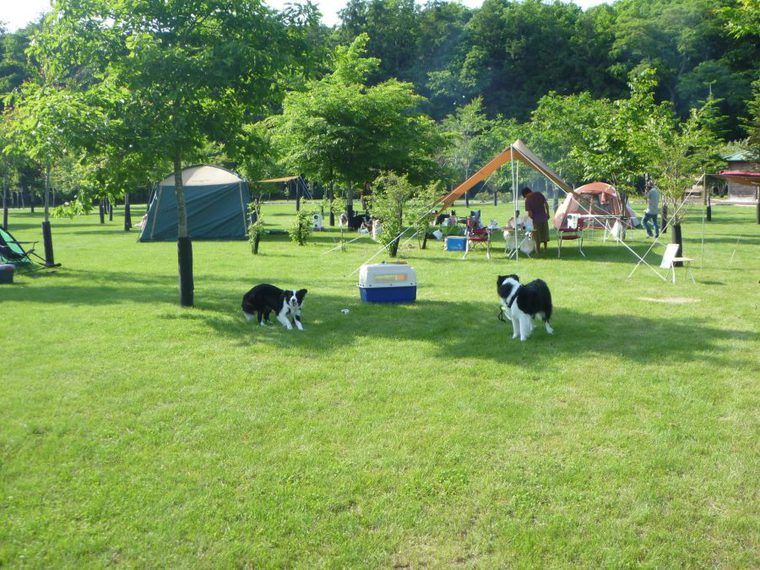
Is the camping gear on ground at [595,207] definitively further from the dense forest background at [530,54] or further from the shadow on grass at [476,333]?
the dense forest background at [530,54]

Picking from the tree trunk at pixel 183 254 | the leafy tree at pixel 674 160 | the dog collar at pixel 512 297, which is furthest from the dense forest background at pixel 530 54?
the dog collar at pixel 512 297

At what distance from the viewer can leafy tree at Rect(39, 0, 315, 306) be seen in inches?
386

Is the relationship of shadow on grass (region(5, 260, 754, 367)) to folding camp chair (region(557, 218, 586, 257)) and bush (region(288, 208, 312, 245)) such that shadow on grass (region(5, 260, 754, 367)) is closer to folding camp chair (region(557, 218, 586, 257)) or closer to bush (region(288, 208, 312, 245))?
folding camp chair (region(557, 218, 586, 257))

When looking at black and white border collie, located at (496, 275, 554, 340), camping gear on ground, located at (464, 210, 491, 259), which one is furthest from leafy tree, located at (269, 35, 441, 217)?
black and white border collie, located at (496, 275, 554, 340)

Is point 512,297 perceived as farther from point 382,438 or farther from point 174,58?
point 174,58

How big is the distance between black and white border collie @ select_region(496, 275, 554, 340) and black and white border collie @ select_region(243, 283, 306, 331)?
8.83 feet

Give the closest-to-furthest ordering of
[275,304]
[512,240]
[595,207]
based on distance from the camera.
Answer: [275,304]
[512,240]
[595,207]

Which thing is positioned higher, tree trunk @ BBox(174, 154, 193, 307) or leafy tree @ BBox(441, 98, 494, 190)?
leafy tree @ BBox(441, 98, 494, 190)

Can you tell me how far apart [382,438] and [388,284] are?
18.7 ft

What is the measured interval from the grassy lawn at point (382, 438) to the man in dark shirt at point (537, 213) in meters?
6.90

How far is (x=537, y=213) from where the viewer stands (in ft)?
56.9

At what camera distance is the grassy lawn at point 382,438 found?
3.81 metres

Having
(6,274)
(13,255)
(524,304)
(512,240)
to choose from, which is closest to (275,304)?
(524,304)

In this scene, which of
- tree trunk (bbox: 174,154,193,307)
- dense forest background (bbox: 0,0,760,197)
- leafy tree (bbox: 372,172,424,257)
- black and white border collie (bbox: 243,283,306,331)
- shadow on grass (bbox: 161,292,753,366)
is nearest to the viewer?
shadow on grass (bbox: 161,292,753,366)
